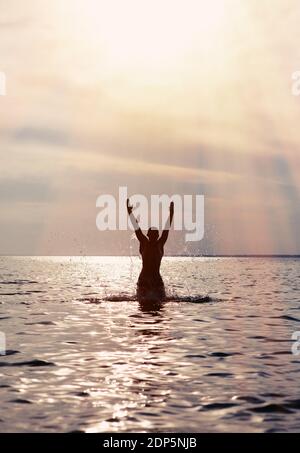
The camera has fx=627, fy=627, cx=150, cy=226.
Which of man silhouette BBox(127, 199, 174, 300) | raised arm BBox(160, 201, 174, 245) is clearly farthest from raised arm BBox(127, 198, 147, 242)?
raised arm BBox(160, 201, 174, 245)

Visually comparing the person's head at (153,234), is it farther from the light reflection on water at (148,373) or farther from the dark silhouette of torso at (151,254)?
the light reflection on water at (148,373)

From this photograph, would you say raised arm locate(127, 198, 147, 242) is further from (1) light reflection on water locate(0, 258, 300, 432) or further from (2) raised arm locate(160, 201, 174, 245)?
(1) light reflection on water locate(0, 258, 300, 432)

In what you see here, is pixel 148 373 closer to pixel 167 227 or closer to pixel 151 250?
pixel 167 227

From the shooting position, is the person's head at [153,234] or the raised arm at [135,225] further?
the person's head at [153,234]

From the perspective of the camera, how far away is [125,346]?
15.3 meters

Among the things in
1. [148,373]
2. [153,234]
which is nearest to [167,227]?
[153,234]

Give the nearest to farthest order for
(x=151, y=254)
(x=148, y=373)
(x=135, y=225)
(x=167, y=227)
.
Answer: (x=148, y=373)
(x=135, y=225)
(x=167, y=227)
(x=151, y=254)

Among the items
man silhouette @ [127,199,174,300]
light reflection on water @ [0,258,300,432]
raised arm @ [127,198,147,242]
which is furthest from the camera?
man silhouette @ [127,199,174,300]

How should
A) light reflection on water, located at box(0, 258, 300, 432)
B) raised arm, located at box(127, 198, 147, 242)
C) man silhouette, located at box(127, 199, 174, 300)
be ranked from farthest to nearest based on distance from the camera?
1. man silhouette, located at box(127, 199, 174, 300)
2. raised arm, located at box(127, 198, 147, 242)
3. light reflection on water, located at box(0, 258, 300, 432)

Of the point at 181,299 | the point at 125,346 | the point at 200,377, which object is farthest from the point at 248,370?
the point at 181,299

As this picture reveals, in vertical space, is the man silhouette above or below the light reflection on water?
above

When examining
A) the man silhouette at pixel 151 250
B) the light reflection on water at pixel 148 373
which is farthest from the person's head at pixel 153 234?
the light reflection on water at pixel 148 373
